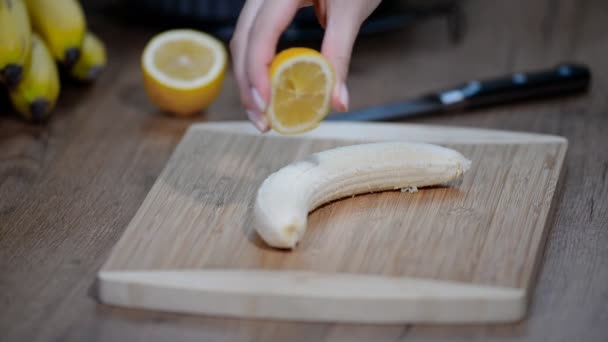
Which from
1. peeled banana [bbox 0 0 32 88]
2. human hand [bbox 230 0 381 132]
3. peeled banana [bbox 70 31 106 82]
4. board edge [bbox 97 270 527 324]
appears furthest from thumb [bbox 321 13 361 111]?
peeled banana [bbox 70 31 106 82]

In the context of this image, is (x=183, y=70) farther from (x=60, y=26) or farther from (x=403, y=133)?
(x=403, y=133)

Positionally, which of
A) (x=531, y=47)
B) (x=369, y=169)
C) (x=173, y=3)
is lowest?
(x=531, y=47)

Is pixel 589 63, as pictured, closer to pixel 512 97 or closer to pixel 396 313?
pixel 512 97

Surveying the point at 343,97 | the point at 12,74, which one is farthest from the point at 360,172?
the point at 12,74

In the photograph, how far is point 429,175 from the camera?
1569 mm

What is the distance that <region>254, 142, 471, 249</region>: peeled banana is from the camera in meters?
1.47

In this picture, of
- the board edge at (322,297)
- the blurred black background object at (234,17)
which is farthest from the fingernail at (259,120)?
the blurred black background object at (234,17)

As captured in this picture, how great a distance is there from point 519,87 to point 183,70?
759 millimetres

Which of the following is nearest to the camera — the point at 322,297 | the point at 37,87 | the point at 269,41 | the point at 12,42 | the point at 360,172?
the point at 322,297

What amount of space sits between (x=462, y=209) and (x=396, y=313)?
1.00ft

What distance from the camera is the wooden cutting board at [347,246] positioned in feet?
4.26

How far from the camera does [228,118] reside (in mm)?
2043

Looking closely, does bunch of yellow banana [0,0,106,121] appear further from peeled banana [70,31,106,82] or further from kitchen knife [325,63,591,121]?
kitchen knife [325,63,591,121]

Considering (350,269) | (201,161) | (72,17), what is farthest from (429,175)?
(72,17)
